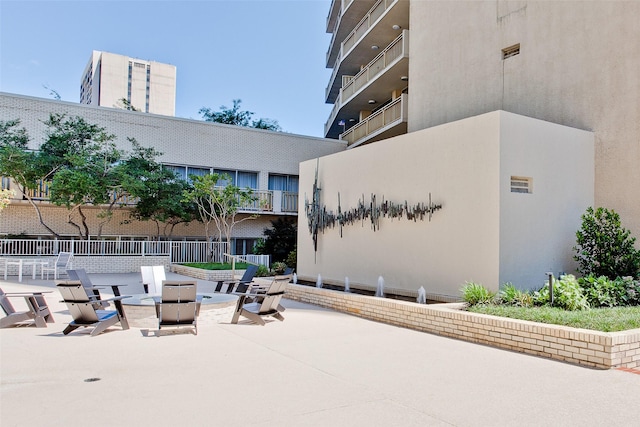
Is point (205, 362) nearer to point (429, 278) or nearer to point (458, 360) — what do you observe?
point (458, 360)

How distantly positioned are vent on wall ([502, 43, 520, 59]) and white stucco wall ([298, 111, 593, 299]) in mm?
3727

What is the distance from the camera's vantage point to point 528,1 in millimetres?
14477

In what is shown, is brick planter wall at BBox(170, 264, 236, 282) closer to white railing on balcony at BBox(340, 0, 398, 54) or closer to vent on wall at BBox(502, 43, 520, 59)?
vent on wall at BBox(502, 43, 520, 59)

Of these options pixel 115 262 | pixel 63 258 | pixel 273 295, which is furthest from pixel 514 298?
pixel 115 262

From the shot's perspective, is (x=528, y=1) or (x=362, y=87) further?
(x=362, y=87)

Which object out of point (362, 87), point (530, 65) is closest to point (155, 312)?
point (530, 65)

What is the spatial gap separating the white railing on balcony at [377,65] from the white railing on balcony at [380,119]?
172 centimetres

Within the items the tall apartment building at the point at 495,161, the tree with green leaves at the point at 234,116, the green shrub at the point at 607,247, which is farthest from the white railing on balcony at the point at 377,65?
the tree with green leaves at the point at 234,116

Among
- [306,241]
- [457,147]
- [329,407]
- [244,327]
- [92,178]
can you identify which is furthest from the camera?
[92,178]

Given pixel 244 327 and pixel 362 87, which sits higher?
pixel 362 87

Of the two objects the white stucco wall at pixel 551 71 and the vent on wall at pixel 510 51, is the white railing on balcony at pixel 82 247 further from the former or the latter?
the vent on wall at pixel 510 51

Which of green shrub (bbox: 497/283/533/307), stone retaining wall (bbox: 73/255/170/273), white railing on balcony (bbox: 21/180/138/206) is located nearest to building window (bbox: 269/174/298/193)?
stone retaining wall (bbox: 73/255/170/273)

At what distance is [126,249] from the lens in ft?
76.7

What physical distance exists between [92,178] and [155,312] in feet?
42.8
